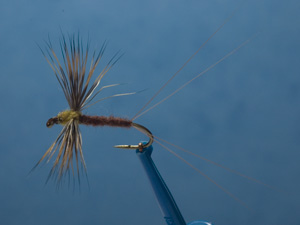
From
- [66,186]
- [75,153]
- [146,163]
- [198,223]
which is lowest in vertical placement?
[198,223]

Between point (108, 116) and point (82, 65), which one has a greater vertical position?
point (82, 65)

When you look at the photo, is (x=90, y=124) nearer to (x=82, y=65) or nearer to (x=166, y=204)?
(x=82, y=65)

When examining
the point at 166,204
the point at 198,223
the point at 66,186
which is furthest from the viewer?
the point at 66,186

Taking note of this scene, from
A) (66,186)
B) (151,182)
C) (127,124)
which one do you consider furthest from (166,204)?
(66,186)

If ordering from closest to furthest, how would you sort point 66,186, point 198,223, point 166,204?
point 166,204 < point 198,223 < point 66,186

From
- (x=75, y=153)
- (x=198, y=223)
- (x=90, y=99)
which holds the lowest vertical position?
(x=198, y=223)

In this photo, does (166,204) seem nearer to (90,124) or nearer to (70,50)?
(90,124)

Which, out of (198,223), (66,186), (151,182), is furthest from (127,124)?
(66,186)

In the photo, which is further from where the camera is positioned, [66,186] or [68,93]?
[66,186]

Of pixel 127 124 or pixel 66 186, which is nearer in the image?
pixel 127 124
